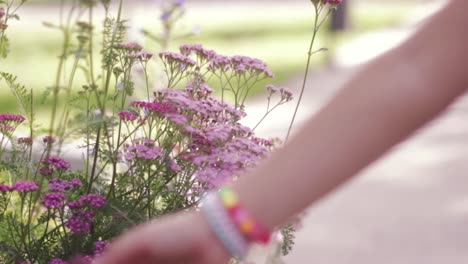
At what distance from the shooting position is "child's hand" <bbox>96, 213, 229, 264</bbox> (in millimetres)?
839

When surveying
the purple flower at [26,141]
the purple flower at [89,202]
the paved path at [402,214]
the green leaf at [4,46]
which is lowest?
the purple flower at [89,202]

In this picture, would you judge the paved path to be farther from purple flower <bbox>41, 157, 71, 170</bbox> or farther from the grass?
the grass

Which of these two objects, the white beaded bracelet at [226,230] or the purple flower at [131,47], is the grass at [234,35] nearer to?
the purple flower at [131,47]

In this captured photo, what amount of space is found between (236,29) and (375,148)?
18.7m

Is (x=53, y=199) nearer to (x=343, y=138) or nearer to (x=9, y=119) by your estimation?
(x=9, y=119)

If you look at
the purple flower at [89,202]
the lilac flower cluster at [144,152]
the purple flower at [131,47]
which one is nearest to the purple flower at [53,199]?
the purple flower at [89,202]

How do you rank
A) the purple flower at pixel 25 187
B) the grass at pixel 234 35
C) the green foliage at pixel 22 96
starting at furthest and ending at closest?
1. the grass at pixel 234 35
2. the green foliage at pixel 22 96
3. the purple flower at pixel 25 187

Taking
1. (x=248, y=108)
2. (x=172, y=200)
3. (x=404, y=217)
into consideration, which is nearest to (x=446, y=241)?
(x=404, y=217)

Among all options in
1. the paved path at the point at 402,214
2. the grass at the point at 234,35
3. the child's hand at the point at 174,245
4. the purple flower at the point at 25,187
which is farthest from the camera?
the grass at the point at 234,35

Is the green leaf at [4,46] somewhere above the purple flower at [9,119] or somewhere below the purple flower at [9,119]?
above

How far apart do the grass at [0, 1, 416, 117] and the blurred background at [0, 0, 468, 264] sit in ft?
0.08

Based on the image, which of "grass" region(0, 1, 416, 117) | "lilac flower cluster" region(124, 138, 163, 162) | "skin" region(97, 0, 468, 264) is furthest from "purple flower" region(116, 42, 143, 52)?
"grass" region(0, 1, 416, 117)

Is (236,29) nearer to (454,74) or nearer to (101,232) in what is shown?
(101,232)

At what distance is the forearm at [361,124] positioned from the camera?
865 millimetres
